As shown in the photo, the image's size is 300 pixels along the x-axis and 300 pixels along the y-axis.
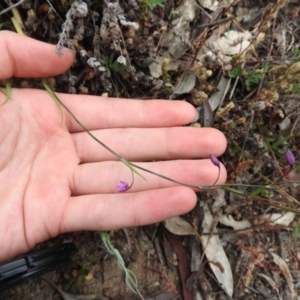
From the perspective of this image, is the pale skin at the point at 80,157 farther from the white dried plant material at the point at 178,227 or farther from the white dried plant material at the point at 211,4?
the white dried plant material at the point at 211,4

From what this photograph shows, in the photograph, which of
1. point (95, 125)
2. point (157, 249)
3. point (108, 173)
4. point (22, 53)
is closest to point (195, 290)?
point (157, 249)

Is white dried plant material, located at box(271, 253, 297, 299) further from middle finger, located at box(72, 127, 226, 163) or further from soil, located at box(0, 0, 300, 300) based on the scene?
middle finger, located at box(72, 127, 226, 163)

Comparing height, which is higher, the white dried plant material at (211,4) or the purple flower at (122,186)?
the white dried plant material at (211,4)

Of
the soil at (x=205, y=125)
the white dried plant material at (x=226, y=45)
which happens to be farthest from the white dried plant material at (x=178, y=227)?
the white dried plant material at (x=226, y=45)

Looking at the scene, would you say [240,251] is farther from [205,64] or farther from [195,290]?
[205,64]

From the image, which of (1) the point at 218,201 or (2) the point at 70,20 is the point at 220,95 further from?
(2) the point at 70,20

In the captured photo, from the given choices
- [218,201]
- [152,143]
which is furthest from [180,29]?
[218,201]
